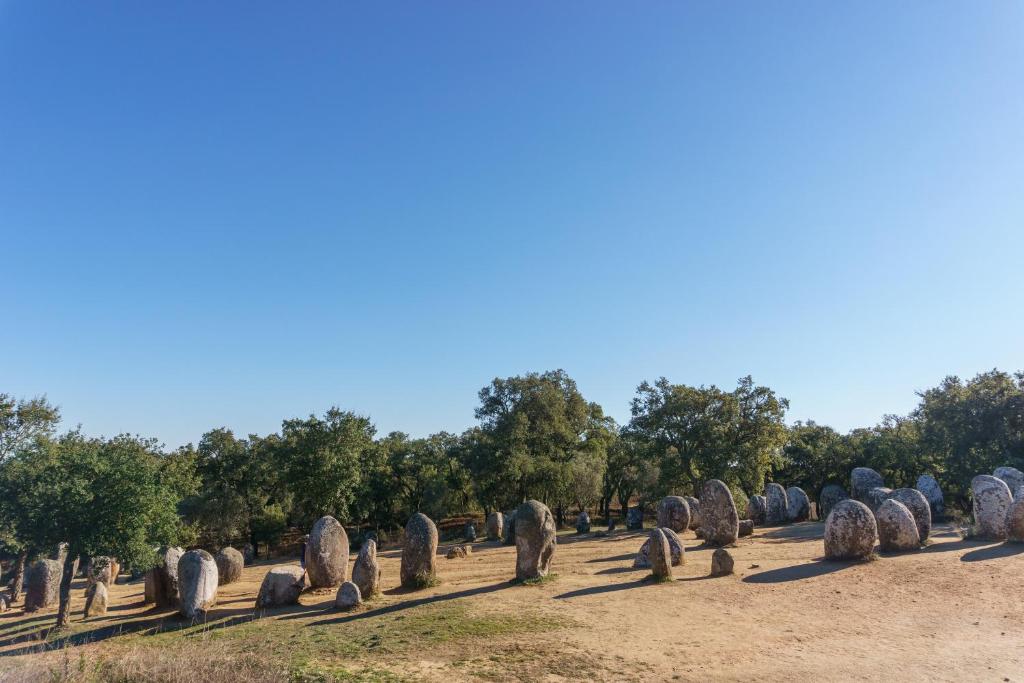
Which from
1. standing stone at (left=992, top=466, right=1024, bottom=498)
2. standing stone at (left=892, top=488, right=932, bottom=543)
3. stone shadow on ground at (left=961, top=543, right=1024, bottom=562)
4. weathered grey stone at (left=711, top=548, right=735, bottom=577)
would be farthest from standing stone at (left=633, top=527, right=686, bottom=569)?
standing stone at (left=992, top=466, right=1024, bottom=498)

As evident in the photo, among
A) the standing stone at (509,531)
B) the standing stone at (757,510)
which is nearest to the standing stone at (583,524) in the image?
the standing stone at (509,531)

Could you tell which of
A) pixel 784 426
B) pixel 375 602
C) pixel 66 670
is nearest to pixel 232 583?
pixel 375 602

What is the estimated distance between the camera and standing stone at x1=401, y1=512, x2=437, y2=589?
19.7m

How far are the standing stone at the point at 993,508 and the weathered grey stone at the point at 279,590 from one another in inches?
1037

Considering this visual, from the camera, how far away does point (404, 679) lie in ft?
33.8

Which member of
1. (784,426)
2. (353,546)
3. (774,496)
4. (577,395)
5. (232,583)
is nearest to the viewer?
(232,583)

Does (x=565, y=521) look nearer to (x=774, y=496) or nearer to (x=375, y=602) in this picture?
(x=774, y=496)

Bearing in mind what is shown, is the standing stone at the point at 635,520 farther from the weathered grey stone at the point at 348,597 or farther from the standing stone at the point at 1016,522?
the weathered grey stone at the point at 348,597

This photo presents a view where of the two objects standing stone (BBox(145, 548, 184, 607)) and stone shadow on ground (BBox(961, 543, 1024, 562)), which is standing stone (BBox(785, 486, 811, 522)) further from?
standing stone (BBox(145, 548, 184, 607))

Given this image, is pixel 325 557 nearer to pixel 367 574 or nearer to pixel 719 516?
pixel 367 574

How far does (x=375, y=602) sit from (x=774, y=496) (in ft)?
97.5

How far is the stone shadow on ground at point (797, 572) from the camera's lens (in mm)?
18233

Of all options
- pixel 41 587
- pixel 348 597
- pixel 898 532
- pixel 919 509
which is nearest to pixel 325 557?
pixel 348 597

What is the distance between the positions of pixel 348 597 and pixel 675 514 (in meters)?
19.7
